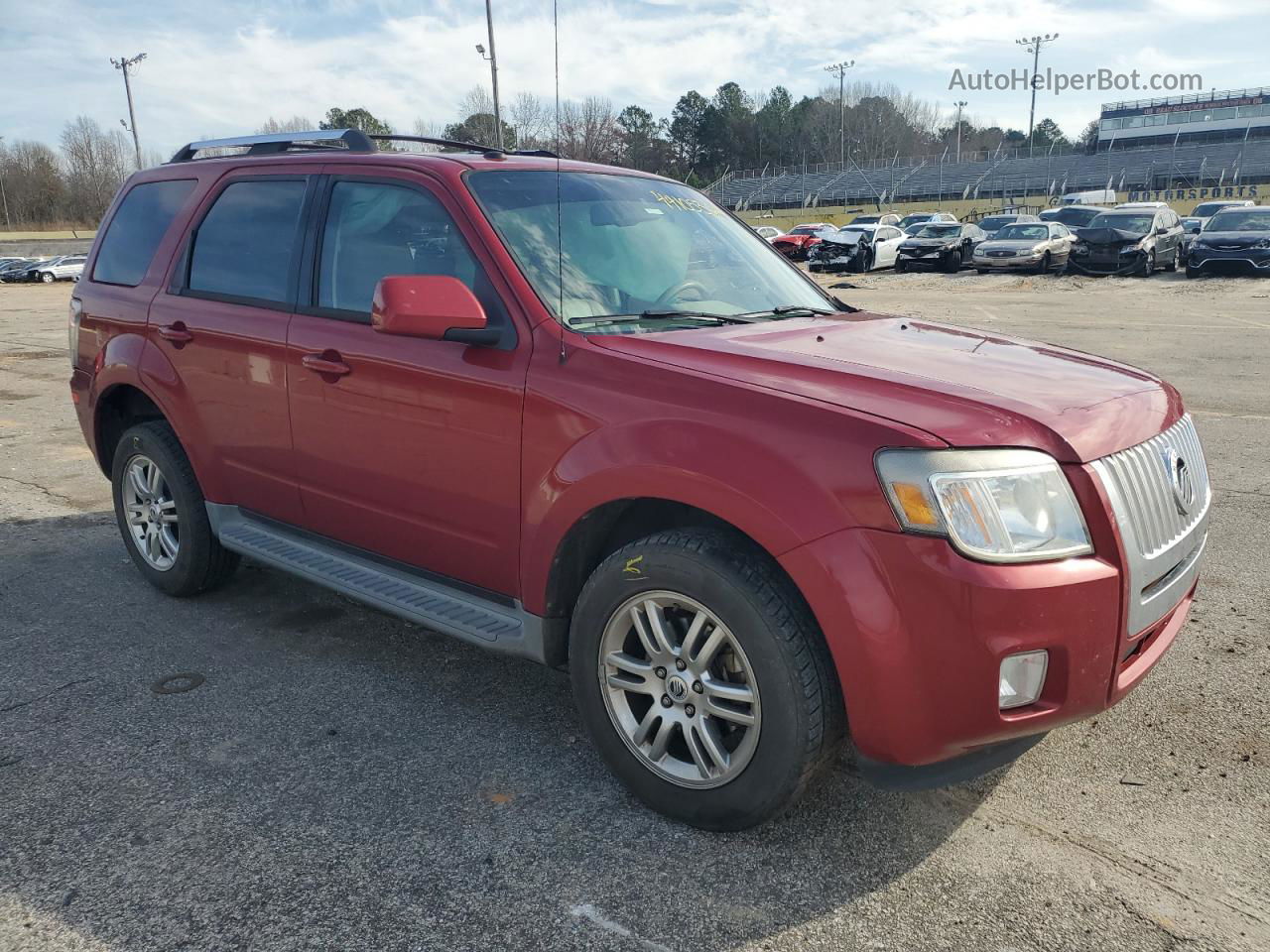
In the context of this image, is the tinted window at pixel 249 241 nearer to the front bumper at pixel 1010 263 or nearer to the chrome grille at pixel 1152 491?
the chrome grille at pixel 1152 491

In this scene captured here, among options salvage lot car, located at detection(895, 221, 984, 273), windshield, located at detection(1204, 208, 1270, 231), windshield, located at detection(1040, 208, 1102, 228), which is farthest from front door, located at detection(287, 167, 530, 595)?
windshield, located at detection(1040, 208, 1102, 228)

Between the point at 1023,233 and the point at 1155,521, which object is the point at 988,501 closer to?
the point at 1155,521

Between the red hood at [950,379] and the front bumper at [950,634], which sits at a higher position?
the red hood at [950,379]

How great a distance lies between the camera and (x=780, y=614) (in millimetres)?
2537

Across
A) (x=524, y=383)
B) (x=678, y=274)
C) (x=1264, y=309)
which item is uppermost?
(x=678, y=274)

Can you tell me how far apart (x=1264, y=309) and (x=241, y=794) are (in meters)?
20.2

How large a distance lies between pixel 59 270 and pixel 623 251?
160 feet

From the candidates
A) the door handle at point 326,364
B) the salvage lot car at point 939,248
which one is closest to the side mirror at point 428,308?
the door handle at point 326,364

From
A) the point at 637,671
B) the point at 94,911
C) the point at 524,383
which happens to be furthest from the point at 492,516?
the point at 94,911

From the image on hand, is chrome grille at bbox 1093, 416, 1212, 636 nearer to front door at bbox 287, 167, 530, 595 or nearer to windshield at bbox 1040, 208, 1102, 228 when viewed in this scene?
front door at bbox 287, 167, 530, 595

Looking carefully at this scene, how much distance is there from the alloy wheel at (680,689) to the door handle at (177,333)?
2.47 meters

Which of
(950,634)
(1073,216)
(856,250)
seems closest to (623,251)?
(950,634)

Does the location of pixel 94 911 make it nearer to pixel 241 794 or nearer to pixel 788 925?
pixel 241 794

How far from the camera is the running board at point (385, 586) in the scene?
320 centimetres
